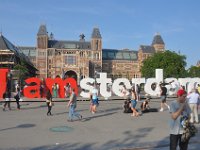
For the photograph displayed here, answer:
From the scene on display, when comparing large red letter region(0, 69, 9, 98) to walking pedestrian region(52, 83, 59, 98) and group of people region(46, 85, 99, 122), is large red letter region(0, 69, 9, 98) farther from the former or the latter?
group of people region(46, 85, 99, 122)

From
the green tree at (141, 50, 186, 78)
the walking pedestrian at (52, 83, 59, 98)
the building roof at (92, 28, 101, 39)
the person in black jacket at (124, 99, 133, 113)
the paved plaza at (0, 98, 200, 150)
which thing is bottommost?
the paved plaza at (0, 98, 200, 150)

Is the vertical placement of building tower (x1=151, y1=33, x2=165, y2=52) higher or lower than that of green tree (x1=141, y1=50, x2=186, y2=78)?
higher

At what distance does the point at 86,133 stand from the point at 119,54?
136972 mm

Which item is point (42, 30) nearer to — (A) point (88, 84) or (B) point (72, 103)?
(A) point (88, 84)

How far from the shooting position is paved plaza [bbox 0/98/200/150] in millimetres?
9953

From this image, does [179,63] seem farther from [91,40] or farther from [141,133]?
[141,133]

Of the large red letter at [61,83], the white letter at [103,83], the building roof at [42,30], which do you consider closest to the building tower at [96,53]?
the building roof at [42,30]

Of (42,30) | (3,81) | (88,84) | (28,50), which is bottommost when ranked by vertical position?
(88,84)

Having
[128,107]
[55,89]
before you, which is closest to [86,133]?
[128,107]

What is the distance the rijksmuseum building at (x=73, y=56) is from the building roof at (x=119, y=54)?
3.47ft

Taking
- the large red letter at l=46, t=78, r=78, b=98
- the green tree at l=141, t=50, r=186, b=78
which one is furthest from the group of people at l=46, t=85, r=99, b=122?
the green tree at l=141, t=50, r=186, b=78

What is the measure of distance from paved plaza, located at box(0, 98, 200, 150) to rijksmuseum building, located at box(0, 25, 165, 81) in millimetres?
100839

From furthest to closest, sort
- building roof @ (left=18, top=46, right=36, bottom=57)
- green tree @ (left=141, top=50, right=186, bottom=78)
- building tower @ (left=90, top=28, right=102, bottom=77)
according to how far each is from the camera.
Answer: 1. building roof @ (left=18, top=46, right=36, bottom=57)
2. building tower @ (left=90, top=28, right=102, bottom=77)
3. green tree @ (left=141, top=50, right=186, bottom=78)

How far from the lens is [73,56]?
412 feet
